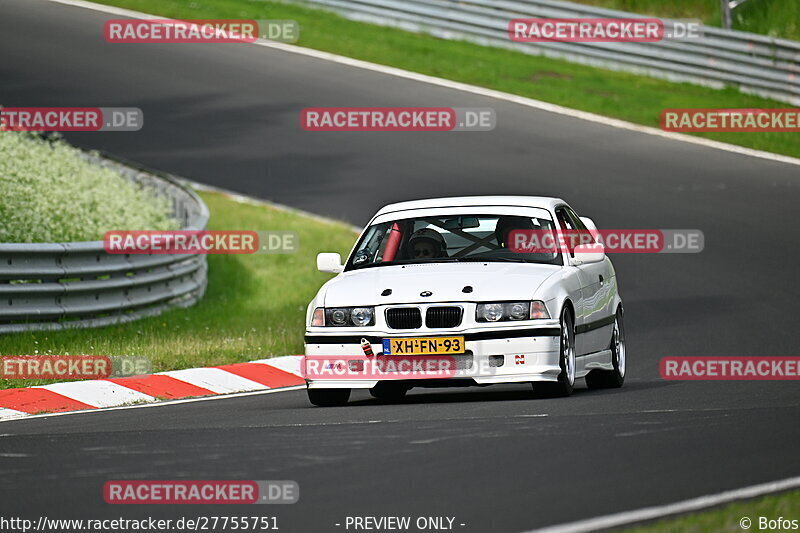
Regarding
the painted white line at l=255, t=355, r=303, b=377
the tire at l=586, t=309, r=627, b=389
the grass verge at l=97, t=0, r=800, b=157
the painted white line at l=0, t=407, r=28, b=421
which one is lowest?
the painted white line at l=255, t=355, r=303, b=377

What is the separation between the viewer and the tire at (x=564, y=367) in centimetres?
1101

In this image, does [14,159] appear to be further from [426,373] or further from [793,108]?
[793,108]

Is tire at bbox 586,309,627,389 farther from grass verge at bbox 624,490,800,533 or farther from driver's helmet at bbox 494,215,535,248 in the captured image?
grass verge at bbox 624,490,800,533

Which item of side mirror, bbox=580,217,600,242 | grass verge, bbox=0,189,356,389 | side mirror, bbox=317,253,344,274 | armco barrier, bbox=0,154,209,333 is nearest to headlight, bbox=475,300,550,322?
side mirror, bbox=317,253,344,274

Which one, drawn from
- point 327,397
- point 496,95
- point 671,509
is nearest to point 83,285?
point 327,397

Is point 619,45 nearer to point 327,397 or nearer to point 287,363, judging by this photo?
point 287,363

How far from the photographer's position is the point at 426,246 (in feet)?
39.5

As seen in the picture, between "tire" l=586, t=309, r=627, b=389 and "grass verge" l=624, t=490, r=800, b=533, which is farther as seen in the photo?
"tire" l=586, t=309, r=627, b=389

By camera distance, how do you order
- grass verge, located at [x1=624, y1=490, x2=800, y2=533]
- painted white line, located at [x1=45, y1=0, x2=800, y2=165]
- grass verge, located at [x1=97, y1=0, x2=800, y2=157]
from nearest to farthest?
grass verge, located at [x1=624, y1=490, x2=800, y2=533] < painted white line, located at [x1=45, y1=0, x2=800, y2=165] < grass verge, located at [x1=97, y1=0, x2=800, y2=157]

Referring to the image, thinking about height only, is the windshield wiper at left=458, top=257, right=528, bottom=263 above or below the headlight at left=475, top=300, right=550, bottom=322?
above

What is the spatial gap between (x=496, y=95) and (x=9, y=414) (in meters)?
18.4

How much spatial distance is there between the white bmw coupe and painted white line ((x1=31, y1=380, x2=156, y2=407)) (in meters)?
1.78

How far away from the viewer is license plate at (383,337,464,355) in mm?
10742

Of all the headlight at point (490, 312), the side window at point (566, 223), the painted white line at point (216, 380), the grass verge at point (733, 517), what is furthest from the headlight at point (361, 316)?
the grass verge at point (733, 517)
